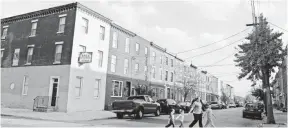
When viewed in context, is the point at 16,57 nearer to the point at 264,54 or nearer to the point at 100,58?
the point at 100,58

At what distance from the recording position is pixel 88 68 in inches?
933

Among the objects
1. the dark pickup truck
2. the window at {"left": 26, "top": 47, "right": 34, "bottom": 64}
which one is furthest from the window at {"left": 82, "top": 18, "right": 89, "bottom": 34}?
the dark pickup truck

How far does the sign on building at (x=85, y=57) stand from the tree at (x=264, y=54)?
40.9 feet

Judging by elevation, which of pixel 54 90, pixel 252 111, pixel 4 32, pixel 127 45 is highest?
pixel 4 32

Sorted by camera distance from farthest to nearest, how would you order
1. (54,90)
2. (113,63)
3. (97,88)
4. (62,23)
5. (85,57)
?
(113,63)
(97,88)
(62,23)
(54,90)
(85,57)

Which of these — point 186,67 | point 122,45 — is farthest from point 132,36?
point 186,67

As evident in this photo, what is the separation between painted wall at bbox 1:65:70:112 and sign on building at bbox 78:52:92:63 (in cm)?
128

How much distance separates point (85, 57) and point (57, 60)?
2.97 metres

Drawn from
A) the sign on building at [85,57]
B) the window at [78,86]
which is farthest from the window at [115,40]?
the window at [78,86]

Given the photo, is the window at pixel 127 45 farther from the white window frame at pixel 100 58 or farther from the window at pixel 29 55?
the window at pixel 29 55

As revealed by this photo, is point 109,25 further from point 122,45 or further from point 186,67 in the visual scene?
point 186,67

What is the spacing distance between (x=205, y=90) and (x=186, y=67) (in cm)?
1870

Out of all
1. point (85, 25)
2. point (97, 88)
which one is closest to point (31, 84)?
point (97, 88)

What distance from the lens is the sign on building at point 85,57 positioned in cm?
2184
